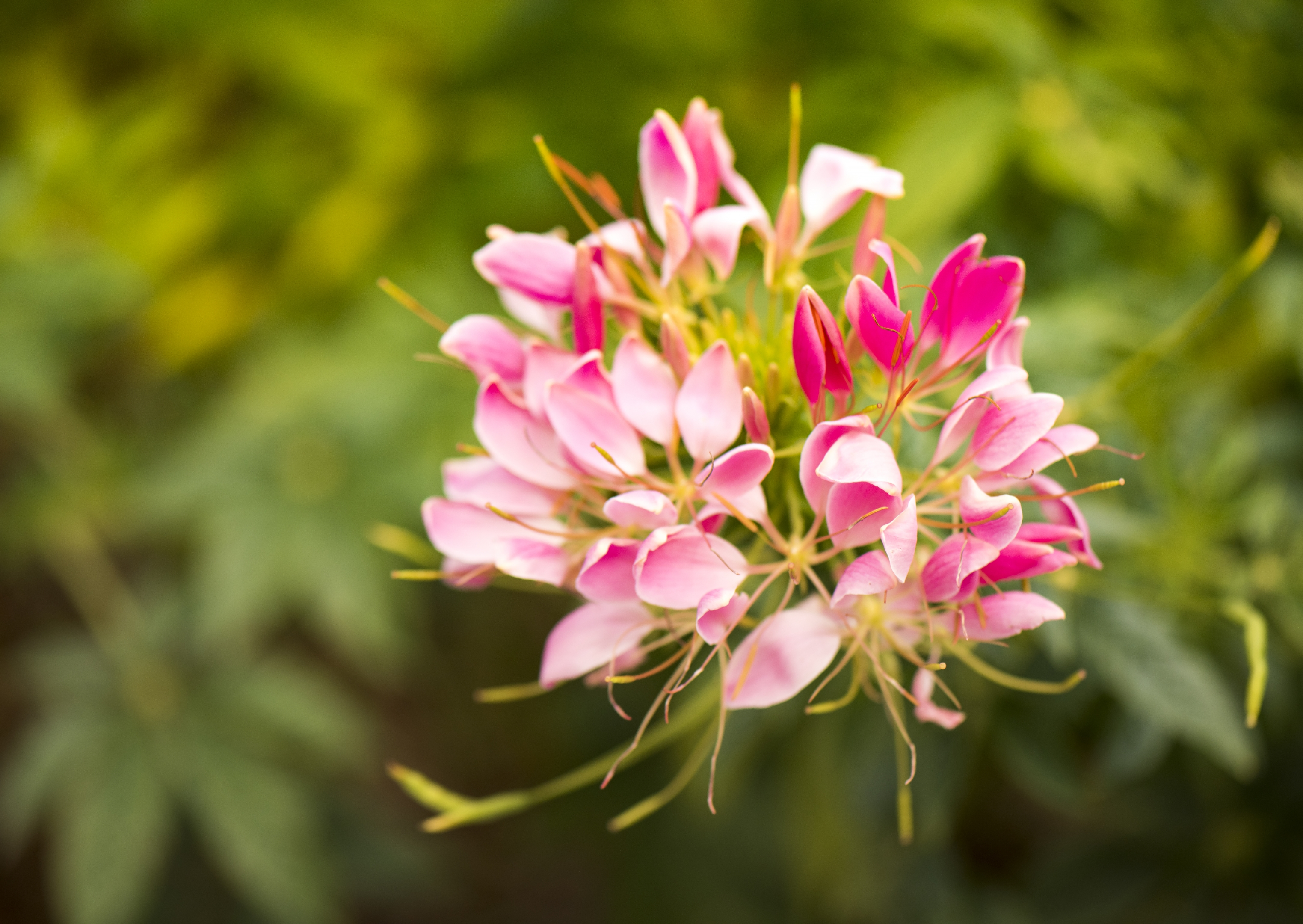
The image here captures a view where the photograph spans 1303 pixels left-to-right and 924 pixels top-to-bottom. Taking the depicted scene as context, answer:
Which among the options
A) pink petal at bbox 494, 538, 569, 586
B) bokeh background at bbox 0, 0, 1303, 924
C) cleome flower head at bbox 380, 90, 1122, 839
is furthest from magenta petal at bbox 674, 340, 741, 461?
bokeh background at bbox 0, 0, 1303, 924

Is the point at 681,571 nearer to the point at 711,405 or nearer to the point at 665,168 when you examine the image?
the point at 711,405

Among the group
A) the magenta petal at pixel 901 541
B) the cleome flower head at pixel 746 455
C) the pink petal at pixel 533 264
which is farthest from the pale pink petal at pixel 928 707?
the pink petal at pixel 533 264

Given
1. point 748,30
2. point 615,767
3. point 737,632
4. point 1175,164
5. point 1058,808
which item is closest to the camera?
point 615,767

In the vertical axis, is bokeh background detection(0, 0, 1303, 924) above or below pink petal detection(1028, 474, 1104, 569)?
below

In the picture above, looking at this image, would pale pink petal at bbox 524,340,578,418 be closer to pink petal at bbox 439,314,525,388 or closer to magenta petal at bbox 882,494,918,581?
pink petal at bbox 439,314,525,388

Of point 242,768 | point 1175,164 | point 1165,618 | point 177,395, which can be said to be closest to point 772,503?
point 1165,618

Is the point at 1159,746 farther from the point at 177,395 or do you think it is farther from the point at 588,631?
the point at 177,395

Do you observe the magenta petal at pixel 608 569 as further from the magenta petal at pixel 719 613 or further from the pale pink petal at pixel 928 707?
the pale pink petal at pixel 928 707
